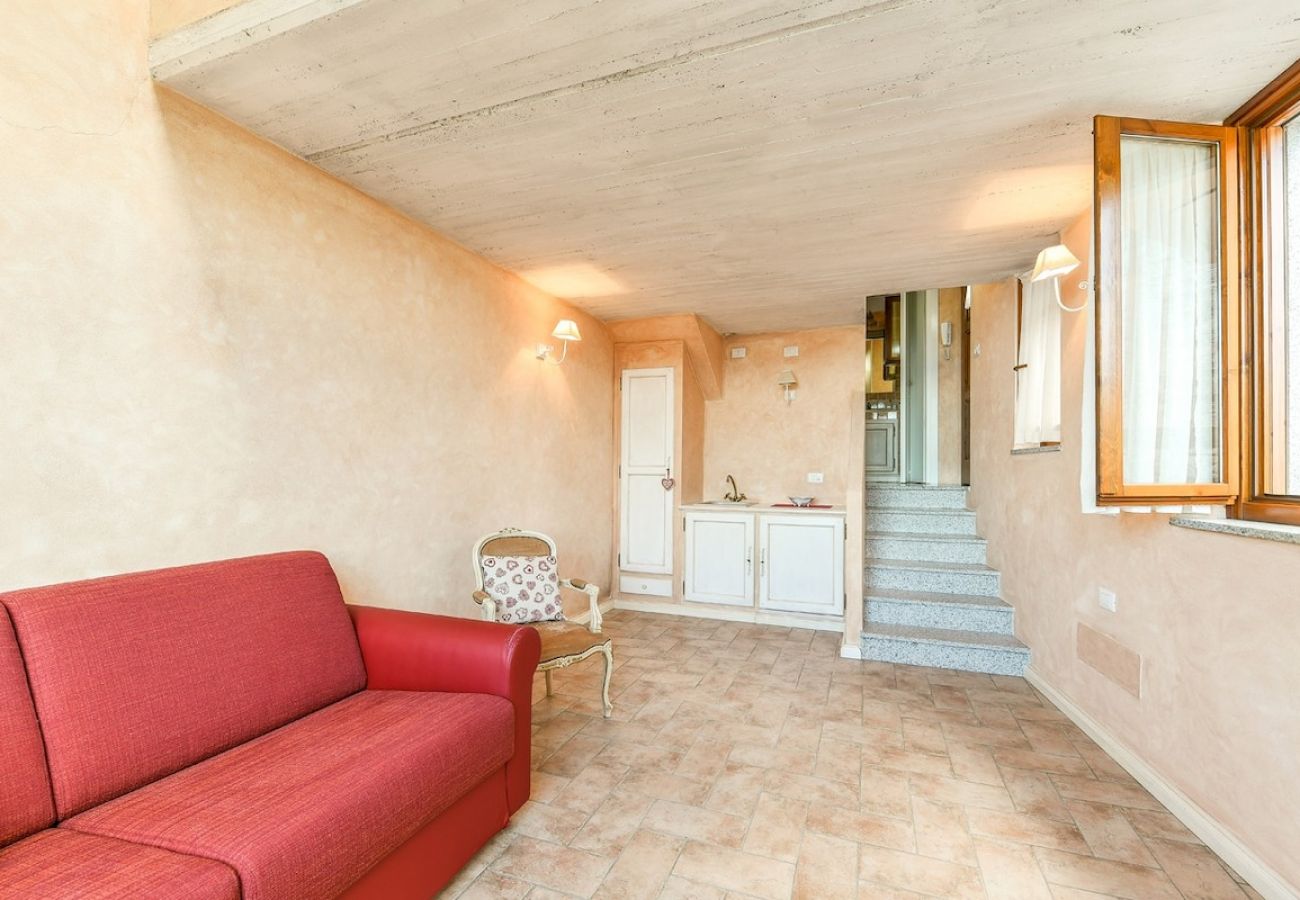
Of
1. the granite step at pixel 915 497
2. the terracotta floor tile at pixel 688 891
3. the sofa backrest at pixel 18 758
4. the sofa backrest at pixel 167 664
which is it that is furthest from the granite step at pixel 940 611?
the sofa backrest at pixel 18 758

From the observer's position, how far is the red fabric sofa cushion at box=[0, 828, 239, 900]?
1030 mm

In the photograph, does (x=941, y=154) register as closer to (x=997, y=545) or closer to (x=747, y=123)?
(x=747, y=123)

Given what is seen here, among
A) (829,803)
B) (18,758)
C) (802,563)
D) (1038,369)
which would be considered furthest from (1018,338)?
(18,758)

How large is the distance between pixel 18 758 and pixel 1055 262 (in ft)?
12.6

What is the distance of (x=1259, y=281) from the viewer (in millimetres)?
1981

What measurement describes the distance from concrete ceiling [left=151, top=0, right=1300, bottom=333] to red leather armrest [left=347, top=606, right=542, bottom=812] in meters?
1.87

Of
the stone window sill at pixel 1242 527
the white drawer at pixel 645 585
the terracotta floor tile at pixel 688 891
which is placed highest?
the stone window sill at pixel 1242 527

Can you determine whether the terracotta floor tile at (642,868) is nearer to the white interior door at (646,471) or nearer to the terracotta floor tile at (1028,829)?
the terracotta floor tile at (1028,829)

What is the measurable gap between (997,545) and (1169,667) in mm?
1947

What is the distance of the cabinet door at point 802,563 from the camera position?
14.6ft

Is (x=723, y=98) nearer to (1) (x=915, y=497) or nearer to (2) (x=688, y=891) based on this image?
(2) (x=688, y=891)

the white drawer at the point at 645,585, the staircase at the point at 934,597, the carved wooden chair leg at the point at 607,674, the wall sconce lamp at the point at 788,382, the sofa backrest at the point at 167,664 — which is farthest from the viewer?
the wall sconce lamp at the point at 788,382

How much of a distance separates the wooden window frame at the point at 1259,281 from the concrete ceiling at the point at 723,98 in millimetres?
134

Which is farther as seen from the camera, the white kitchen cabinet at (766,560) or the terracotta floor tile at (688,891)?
the white kitchen cabinet at (766,560)
